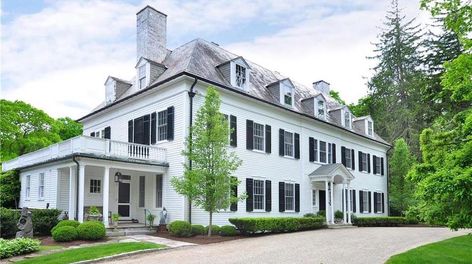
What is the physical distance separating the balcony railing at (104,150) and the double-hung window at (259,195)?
5.14m

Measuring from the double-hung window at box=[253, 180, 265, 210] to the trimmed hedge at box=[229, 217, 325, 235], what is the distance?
2.25 metres

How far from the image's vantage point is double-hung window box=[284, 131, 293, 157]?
81.6 ft

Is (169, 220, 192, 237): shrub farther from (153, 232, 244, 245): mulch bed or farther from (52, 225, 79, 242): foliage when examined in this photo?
(52, 225, 79, 242): foliage

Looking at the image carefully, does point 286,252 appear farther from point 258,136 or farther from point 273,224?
point 258,136

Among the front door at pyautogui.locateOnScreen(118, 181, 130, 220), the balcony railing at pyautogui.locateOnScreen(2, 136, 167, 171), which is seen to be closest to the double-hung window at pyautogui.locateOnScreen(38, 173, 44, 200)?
the balcony railing at pyautogui.locateOnScreen(2, 136, 167, 171)

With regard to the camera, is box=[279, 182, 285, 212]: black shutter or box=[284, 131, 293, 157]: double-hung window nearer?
box=[279, 182, 285, 212]: black shutter

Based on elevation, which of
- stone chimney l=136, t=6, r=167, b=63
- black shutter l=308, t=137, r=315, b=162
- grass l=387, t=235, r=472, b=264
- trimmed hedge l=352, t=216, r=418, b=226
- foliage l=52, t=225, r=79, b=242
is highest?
stone chimney l=136, t=6, r=167, b=63

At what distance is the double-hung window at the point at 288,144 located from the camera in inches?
979

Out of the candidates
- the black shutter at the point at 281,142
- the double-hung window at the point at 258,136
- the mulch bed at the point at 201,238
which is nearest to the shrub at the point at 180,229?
the mulch bed at the point at 201,238

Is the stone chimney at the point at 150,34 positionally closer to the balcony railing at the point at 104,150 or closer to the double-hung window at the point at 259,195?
the balcony railing at the point at 104,150

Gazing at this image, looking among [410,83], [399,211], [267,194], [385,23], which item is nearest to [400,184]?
[399,211]

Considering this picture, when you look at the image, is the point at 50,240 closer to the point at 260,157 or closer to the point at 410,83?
the point at 260,157

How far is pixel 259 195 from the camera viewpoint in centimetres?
2234

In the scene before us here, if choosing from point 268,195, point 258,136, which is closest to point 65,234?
point 268,195
